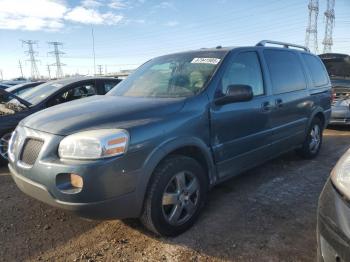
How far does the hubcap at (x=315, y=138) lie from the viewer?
5598mm

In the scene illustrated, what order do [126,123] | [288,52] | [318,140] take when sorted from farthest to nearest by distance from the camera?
[318,140]
[288,52]
[126,123]

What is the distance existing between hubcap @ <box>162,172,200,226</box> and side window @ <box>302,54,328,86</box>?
129 inches

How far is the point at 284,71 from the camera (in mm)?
4668

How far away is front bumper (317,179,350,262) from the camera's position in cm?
175

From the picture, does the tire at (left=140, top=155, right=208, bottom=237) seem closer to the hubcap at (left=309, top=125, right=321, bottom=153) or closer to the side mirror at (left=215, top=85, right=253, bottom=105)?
the side mirror at (left=215, top=85, right=253, bottom=105)

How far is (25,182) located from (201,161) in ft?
5.38

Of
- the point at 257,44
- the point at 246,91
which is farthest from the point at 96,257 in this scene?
the point at 257,44

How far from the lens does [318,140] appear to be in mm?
5789

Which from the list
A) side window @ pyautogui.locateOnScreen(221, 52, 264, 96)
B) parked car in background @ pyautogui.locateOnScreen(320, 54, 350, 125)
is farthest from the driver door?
parked car in background @ pyautogui.locateOnScreen(320, 54, 350, 125)

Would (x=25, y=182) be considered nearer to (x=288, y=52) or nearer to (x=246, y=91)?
(x=246, y=91)

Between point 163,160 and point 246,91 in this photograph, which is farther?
Result: point 246,91

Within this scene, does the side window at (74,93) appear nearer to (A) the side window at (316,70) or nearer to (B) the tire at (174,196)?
(B) the tire at (174,196)

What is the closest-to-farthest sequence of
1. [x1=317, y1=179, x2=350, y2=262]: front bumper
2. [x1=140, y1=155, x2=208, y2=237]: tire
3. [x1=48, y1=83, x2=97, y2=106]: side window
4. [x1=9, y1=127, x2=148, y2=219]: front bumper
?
[x1=317, y1=179, x2=350, y2=262]: front bumper, [x1=9, y1=127, x2=148, y2=219]: front bumper, [x1=140, y1=155, x2=208, y2=237]: tire, [x1=48, y1=83, x2=97, y2=106]: side window

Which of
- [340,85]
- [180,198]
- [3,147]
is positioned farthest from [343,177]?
[340,85]
